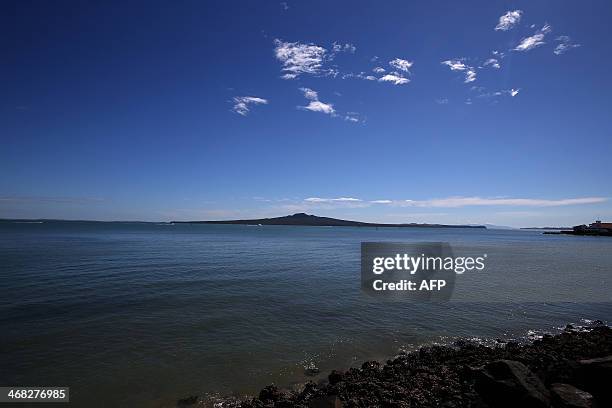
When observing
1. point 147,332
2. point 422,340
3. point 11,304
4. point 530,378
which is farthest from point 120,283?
point 530,378

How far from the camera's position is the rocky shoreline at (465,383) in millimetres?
7953

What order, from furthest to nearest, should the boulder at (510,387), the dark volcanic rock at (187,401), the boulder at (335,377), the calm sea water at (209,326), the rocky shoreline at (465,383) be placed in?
the calm sea water at (209,326) → the boulder at (335,377) → the dark volcanic rock at (187,401) → the rocky shoreline at (465,383) → the boulder at (510,387)

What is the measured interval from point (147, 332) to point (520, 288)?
A: 2865 cm

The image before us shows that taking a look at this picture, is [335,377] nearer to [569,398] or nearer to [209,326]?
[569,398]

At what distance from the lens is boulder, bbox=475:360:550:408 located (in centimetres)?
765

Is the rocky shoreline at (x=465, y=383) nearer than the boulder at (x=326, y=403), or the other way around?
the boulder at (x=326, y=403)

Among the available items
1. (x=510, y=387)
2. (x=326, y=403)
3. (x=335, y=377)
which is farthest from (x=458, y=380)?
(x=326, y=403)

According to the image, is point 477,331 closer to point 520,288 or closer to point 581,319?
point 581,319

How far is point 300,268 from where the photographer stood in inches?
1448

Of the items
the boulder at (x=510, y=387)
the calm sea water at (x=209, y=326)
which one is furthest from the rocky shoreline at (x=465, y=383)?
the calm sea water at (x=209, y=326)

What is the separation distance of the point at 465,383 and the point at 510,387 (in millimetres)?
2361

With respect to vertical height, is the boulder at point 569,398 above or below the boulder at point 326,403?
above

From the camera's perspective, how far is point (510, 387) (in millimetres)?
7930

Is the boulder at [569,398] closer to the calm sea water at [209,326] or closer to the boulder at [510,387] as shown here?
the boulder at [510,387]
